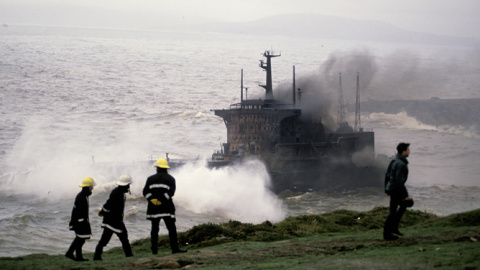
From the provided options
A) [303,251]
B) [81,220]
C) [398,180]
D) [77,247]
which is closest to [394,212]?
[398,180]

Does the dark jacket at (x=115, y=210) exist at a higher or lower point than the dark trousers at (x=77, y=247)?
higher

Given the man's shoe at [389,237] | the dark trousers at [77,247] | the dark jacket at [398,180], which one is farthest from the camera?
the dark trousers at [77,247]

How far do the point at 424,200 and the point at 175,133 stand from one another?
40.3 metres

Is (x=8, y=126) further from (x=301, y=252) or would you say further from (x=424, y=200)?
(x=301, y=252)

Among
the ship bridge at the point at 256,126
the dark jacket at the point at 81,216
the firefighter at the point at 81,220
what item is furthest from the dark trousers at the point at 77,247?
the ship bridge at the point at 256,126

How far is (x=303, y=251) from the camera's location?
42.3 ft

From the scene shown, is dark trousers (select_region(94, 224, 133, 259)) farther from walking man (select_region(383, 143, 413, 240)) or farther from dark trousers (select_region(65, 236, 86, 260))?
walking man (select_region(383, 143, 413, 240))

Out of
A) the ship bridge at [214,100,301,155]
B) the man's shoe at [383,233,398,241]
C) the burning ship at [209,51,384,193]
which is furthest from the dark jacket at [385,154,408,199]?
the ship bridge at [214,100,301,155]

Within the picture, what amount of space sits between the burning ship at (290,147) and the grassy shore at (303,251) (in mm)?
41813

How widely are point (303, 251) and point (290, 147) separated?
164ft

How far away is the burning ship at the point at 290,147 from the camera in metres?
61.2

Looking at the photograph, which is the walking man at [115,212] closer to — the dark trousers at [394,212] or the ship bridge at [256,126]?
the dark trousers at [394,212]

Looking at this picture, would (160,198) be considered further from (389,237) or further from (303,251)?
(389,237)

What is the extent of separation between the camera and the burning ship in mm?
61219
